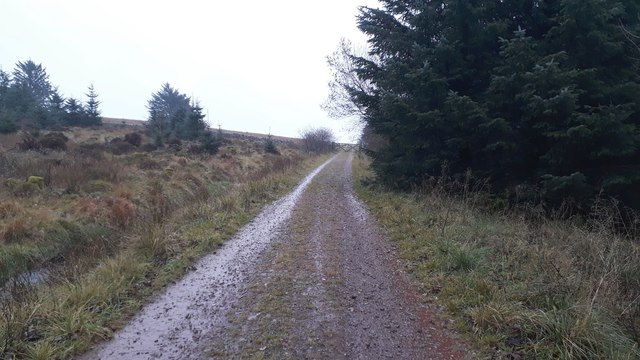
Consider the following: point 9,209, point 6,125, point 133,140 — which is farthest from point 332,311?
point 6,125

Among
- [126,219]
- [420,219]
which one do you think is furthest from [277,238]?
[126,219]

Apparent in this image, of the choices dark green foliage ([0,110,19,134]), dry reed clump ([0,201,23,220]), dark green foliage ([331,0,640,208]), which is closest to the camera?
dark green foliage ([331,0,640,208])

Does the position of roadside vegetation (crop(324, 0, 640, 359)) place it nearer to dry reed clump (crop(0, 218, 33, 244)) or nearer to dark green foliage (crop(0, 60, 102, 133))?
dry reed clump (crop(0, 218, 33, 244))

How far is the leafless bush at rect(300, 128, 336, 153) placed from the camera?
5974 centimetres

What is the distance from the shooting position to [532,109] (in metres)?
10.2

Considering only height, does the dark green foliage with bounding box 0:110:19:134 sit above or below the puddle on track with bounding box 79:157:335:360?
above

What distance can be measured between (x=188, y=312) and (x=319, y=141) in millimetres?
59147

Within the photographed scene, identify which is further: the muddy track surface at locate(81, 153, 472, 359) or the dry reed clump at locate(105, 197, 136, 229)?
the dry reed clump at locate(105, 197, 136, 229)

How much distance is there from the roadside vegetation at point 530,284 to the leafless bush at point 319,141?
48.8 meters

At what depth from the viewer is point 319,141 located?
6381cm

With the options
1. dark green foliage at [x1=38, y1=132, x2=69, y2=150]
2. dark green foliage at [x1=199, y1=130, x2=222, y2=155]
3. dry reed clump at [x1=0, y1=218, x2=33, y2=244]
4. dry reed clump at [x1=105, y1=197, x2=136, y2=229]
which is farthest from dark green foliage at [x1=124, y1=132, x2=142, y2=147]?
dry reed clump at [x1=0, y1=218, x2=33, y2=244]

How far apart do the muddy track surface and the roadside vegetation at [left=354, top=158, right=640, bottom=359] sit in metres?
0.45

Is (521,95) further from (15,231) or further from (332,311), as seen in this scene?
(15,231)

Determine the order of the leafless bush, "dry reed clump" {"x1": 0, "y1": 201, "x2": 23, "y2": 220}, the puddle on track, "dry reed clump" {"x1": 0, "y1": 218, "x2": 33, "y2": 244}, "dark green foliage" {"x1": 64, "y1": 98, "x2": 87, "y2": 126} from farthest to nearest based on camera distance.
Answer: the leafless bush, "dark green foliage" {"x1": 64, "y1": 98, "x2": 87, "y2": 126}, "dry reed clump" {"x1": 0, "y1": 201, "x2": 23, "y2": 220}, "dry reed clump" {"x1": 0, "y1": 218, "x2": 33, "y2": 244}, the puddle on track
